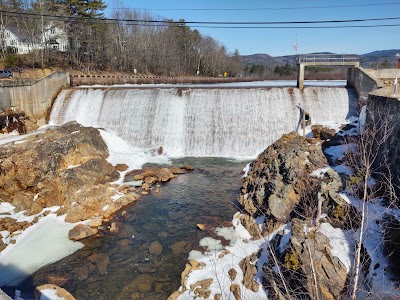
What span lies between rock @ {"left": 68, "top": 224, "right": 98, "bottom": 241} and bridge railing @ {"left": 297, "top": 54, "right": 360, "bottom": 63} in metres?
18.8

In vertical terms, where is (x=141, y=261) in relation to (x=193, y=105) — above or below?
below

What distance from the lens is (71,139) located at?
1706cm

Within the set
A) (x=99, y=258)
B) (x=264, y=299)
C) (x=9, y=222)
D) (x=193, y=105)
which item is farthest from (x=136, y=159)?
(x=264, y=299)

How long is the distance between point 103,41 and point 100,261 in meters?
40.0

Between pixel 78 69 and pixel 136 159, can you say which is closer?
pixel 136 159

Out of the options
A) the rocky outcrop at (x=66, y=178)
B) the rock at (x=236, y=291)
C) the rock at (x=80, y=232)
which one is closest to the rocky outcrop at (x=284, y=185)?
the rock at (x=236, y=291)

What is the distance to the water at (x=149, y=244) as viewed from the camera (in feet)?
28.8

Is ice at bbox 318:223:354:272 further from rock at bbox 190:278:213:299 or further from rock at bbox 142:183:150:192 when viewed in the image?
rock at bbox 142:183:150:192

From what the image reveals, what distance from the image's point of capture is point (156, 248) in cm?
1045

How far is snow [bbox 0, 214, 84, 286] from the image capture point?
948cm

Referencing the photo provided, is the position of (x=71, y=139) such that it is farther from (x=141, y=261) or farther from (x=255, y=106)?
(x=255, y=106)

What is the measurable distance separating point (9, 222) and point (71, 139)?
20.4 ft

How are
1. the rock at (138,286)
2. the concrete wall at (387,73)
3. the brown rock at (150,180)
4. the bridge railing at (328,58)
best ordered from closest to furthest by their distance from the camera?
the rock at (138,286)
the brown rock at (150,180)
the concrete wall at (387,73)
the bridge railing at (328,58)

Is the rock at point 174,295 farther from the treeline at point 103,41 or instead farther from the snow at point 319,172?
the treeline at point 103,41
